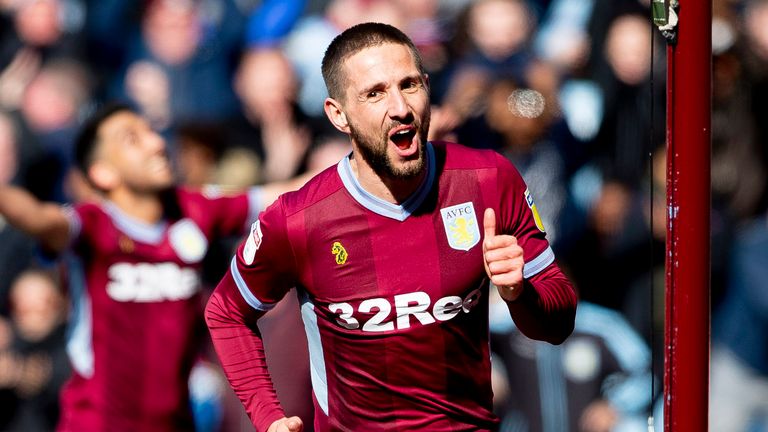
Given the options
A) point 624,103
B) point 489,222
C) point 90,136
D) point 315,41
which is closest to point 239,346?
point 489,222

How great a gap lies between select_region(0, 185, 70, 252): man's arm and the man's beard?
192cm

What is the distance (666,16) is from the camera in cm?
300

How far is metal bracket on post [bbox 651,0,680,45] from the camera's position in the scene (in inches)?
118

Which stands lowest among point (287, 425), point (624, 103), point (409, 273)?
point (287, 425)

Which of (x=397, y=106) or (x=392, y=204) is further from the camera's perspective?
(x=392, y=204)

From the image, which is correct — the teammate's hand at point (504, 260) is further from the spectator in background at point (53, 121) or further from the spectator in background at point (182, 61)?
the spectator in background at point (53, 121)

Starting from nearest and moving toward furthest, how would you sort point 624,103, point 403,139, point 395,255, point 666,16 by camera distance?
point 666,16 < point 403,139 < point 395,255 < point 624,103

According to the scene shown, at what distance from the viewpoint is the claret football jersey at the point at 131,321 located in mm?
4879

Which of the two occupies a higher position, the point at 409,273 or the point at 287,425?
the point at 409,273

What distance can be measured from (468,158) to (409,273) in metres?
0.38

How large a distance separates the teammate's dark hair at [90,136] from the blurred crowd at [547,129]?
1.32 ft

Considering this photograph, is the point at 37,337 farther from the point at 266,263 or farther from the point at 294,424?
the point at 294,424

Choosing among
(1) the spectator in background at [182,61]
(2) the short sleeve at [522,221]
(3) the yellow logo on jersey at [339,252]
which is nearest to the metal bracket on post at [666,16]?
(2) the short sleeve at [522,221]

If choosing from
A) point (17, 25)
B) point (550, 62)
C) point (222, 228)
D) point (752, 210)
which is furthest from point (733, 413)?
point (17, 25)
